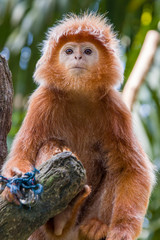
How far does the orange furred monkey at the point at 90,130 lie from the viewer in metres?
3.16

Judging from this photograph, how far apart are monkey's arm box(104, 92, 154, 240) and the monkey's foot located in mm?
62

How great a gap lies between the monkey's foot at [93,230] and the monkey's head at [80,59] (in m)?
0.97

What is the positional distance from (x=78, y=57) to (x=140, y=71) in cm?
116

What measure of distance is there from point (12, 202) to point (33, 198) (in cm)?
12

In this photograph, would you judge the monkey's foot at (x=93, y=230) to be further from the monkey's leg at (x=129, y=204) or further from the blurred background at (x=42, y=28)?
the blurred background at (x=42, y=28)

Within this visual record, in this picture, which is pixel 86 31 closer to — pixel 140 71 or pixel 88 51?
pixel 88 51

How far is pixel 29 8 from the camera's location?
23.0ft

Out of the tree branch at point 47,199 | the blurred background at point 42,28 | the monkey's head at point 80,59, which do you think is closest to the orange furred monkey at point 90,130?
the monkey's head at point 80,59

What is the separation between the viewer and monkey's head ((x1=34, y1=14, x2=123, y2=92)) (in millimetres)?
3334

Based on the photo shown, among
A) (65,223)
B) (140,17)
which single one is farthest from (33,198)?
(140,17)

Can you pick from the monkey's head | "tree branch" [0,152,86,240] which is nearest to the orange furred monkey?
the monkey's head

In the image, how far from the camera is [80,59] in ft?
10.8

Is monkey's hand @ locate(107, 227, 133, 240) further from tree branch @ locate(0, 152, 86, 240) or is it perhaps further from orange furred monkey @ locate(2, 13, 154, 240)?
tree branch @ locate(0, 152, 86, 240)

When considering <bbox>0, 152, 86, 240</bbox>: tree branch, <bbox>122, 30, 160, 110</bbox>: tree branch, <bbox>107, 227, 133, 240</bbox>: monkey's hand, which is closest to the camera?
<bbox>0, 152, 86, 240</bbox>: tree branch
